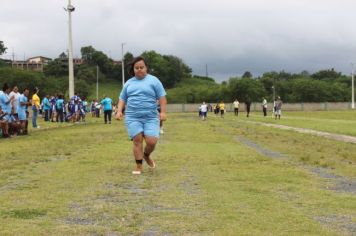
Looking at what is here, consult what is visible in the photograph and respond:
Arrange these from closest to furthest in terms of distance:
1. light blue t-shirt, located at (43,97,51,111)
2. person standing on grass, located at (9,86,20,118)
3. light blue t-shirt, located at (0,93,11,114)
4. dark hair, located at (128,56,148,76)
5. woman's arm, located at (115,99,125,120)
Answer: dark hair, located at (128,56,148,76), woman's arm, located at (115,99,125,120), light blue t-shirt, located at (0,93,11,114), person standing on grass, located at (9,86,20,118), light blue t-shirt, located at (43,97,51,111)

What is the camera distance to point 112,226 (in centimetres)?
579

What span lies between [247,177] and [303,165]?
8.85ft

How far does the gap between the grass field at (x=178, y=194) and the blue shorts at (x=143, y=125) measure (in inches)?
28.2

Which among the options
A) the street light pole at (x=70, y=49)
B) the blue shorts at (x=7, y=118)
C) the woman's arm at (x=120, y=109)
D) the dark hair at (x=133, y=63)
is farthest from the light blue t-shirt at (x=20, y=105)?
the street light pole at (x=70, y=49)

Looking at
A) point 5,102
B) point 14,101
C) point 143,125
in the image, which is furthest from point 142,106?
point 14,101

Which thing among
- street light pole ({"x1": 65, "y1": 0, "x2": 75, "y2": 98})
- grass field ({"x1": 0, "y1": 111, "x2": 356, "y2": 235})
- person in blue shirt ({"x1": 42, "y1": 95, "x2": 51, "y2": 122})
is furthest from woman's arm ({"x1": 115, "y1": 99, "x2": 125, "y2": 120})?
street light pole ({"x1": 65, "y1": 0, "x2": 75, "y2": 98})

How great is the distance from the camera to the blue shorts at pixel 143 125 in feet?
33.4

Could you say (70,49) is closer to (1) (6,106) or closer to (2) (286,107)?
(1) (6,106)

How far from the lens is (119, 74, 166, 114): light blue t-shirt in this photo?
33.4 ft

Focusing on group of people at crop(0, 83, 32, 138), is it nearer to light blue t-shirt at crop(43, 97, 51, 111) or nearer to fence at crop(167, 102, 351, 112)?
light blue t-shirt at crop(43, 97, 51, 111)

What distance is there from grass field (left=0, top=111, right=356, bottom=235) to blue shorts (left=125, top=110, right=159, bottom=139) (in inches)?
28.2

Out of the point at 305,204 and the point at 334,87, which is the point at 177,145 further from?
the point at 334,87

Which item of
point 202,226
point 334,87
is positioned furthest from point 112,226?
point 334,87

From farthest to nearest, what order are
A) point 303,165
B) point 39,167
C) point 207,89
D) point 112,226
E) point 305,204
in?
point 207,89 < point 303,165 < point 39,167 < point 305,204 < point 112,226
